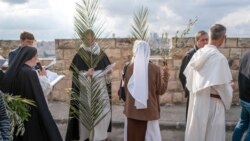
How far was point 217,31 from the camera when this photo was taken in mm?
5438

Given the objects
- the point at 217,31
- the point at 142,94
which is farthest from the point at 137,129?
the point at 217,31

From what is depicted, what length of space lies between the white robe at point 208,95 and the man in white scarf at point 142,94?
0.50 meters

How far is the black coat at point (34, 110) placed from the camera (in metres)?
4.85

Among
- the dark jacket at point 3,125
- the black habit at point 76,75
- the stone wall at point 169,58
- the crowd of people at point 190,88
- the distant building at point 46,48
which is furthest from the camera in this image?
the distant building at point 46,48

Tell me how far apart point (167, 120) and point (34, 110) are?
4053 millimetres

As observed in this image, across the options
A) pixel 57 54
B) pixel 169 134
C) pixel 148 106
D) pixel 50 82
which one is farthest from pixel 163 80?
pixel 57 54

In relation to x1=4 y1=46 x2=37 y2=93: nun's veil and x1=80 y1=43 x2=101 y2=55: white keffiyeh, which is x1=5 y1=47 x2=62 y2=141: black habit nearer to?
x1=4 y1=46 x2=37 y2=93: nun's veil

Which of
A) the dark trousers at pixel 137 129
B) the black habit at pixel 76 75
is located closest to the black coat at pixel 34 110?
the dark trousers at pixel 137 129

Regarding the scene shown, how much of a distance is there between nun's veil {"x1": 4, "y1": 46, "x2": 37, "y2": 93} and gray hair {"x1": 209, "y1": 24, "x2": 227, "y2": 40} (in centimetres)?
247

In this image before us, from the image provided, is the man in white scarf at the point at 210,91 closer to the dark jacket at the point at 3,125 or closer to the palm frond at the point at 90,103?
the palm frond at the point at 90,103

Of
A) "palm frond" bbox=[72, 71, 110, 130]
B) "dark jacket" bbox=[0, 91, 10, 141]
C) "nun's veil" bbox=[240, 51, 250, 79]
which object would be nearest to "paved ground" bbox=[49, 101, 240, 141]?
"palm frond" bbox=[72, 71, 110, 130]

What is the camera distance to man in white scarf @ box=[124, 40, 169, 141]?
539cm

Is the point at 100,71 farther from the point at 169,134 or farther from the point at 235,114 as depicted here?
the point at 235,114

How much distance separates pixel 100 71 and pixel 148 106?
140 cm
